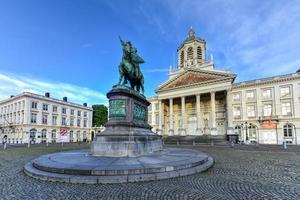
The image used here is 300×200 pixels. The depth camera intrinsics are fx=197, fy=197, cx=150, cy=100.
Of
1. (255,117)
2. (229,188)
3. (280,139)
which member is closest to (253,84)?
(255,117)

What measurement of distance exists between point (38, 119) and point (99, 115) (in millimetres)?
27998

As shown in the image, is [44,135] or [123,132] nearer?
[123,132]

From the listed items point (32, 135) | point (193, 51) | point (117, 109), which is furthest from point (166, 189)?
point (32, 135)

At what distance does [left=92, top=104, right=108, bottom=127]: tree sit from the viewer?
79.2 meters

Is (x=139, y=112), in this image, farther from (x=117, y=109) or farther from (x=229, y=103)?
(x=229, y=103)

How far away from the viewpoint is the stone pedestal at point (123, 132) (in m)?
10.6

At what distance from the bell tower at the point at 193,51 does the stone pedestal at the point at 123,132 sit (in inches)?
1819

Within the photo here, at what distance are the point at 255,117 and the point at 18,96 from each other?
60684 mm

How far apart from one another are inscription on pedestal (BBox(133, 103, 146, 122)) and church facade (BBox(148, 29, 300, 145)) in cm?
3085

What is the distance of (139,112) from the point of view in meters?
13.7

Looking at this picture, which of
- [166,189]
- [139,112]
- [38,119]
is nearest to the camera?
[166,189]

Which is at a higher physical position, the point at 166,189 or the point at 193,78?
the point at 193,78

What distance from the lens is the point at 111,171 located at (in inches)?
266

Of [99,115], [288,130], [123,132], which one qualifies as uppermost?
[99,115]
